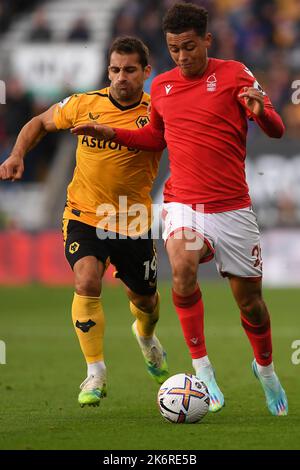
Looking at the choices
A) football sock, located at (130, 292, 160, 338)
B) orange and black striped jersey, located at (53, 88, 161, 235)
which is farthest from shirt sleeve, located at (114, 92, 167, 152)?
football sock, located at (130, 292, 160, 338)

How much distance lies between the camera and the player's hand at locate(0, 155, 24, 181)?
744 centimetres

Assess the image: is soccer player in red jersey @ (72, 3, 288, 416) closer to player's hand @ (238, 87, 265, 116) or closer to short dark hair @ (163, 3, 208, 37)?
short dark hair @ (163, 3, 208, 37)

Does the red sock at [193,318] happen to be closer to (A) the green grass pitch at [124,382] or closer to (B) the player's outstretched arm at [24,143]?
(A) the green grass pitch at [124,382]

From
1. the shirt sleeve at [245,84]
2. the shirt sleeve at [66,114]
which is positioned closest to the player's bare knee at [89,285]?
the shirt sleeve at [66,114]

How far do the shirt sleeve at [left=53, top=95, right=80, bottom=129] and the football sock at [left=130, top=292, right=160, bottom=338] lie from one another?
1.52 m

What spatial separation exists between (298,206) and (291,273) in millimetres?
1082

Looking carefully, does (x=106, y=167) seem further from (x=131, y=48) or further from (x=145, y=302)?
(x=145, y=302)

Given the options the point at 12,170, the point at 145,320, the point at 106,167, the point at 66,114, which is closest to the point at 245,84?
the point at 106,167

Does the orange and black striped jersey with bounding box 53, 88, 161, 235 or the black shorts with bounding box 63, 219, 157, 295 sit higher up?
the orange and black striped jersey with bounding box 53, 88, 161, 235

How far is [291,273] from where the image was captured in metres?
17.4
